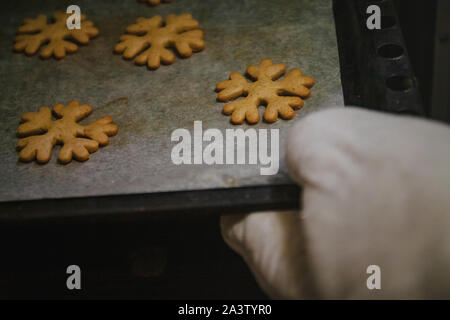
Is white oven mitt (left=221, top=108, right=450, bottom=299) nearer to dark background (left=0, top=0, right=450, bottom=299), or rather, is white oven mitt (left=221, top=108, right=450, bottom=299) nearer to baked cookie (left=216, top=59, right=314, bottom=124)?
baked cookie (left=216, top=59, right=314, bottom=124)

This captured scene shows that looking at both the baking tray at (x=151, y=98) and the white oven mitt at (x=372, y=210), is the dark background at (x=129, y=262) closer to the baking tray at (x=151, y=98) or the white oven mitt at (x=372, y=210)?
the baking tray at (x=151, y=98)

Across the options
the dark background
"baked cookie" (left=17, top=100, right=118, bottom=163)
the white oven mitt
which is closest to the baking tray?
"baked cookie" (left=17, top=100, right=118, bottom=163)

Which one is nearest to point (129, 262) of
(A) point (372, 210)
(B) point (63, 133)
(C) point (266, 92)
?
(B) point (63, 133)

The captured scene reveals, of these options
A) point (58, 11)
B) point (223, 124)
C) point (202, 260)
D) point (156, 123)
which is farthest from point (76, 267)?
point (58, 11)

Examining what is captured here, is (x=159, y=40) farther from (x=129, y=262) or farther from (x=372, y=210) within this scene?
(x=372, y=210)

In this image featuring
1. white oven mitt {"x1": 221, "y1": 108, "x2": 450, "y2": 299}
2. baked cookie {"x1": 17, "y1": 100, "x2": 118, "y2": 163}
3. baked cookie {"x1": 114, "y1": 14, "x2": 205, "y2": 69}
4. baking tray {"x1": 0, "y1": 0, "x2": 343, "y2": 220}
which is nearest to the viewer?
white oven mitt {"x1": 221, "y1": 108, "x2": 450, "y2": 299}

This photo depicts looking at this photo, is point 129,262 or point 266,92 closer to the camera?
point 266,92
